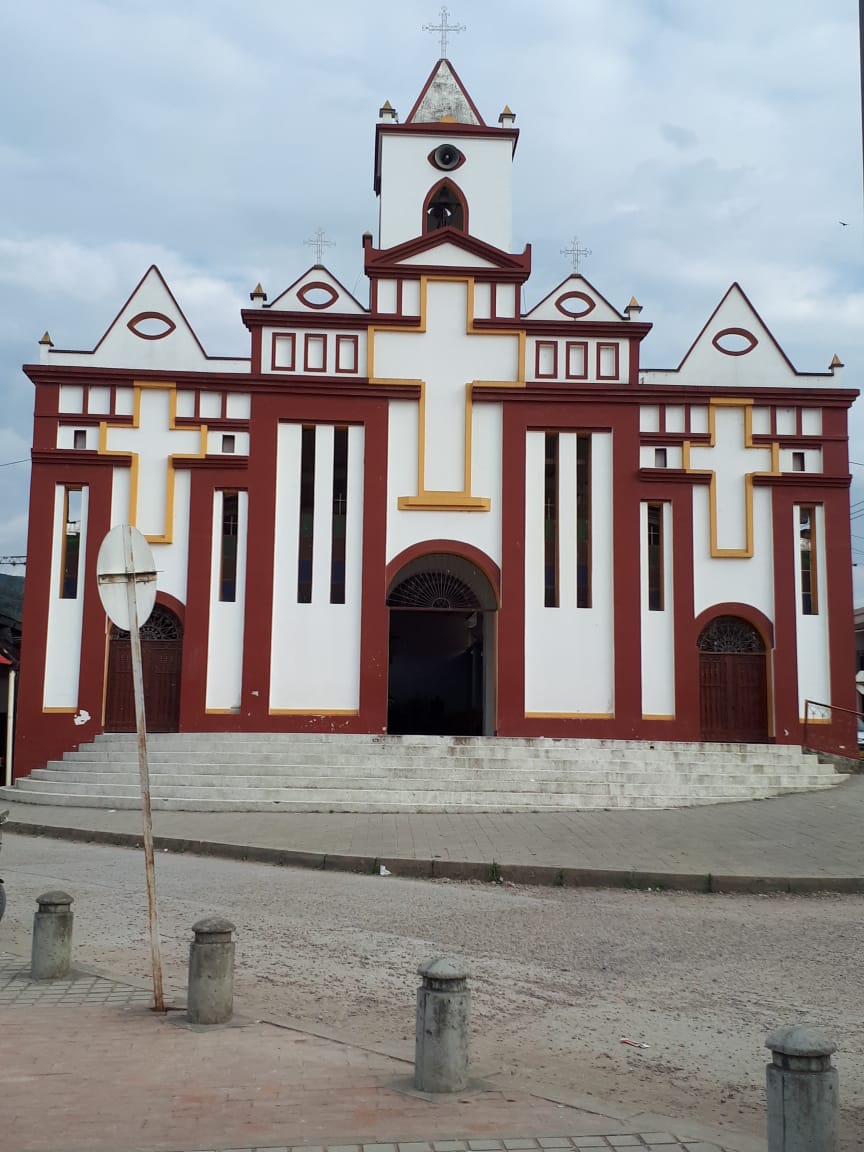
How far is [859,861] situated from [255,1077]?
29.0ft

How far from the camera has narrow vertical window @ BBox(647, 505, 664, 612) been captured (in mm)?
22578

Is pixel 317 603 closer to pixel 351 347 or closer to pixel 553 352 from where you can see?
pixel 351 347

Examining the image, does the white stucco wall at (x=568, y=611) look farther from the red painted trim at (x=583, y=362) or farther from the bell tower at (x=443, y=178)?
the bell tower at (x=443, y=178)

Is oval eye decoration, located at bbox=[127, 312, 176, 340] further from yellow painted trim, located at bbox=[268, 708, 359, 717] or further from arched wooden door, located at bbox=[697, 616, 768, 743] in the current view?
arched wooden door, located at bbox=[697, 616, 768, 743]

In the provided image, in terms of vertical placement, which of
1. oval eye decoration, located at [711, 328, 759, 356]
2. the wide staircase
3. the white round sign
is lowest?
the wide staircase

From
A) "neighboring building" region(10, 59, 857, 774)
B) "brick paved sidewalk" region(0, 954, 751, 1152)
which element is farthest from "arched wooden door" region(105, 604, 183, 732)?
"brick paved sidewalk" region(0, 954, 751, 1152)

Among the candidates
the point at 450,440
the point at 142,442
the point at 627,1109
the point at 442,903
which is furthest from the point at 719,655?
the point at 627,1109

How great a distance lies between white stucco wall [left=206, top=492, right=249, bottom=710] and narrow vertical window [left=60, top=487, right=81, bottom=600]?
2752 millimetres

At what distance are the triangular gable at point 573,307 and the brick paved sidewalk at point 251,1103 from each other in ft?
63.2

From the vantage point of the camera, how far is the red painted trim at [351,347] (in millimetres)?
22922

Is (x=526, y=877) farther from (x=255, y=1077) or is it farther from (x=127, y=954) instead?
(x=255, y=1077)

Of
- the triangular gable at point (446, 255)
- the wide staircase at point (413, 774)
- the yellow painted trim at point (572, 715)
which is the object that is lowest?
the wide staircase at point (413, 774)

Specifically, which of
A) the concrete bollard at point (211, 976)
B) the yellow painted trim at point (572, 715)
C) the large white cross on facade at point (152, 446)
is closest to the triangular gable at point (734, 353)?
the yellow painted trim at point (572, 715)

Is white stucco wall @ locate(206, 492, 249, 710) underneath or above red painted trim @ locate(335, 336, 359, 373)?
underneath
